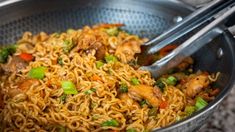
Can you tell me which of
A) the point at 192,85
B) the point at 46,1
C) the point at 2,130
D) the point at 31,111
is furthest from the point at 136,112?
the point at 46,1

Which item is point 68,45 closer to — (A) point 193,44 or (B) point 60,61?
(B) point 60,61

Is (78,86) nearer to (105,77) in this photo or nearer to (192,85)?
(105,77)

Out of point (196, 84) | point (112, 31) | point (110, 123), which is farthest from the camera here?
point (112, 31)

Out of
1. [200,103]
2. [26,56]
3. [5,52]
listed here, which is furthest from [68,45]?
[200,103]

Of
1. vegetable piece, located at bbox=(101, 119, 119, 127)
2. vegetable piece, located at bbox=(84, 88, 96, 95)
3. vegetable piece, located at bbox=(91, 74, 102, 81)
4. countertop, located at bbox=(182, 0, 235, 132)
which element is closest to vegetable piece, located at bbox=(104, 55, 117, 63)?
vegetable piece, located at bbox=(91, 74, 102, 81)

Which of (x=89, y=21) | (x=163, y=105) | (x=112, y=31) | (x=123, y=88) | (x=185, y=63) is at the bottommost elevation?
(x=163, y=105)

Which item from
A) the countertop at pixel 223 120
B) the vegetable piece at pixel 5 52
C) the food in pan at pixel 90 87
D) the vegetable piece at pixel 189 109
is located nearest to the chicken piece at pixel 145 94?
the food in pan at pixel 90 87
